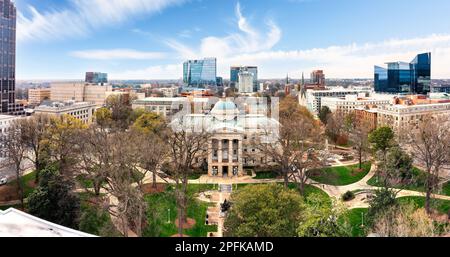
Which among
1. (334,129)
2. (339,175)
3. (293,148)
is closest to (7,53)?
(293,148)

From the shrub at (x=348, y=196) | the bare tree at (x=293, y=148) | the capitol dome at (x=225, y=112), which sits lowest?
the shrub at (x=348, y=196)

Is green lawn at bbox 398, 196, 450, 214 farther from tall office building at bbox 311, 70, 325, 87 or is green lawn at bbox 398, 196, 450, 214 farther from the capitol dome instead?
tall office building at bbox 311, 70, 325, 87

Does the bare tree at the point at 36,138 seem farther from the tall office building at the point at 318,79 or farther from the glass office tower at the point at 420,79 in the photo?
the tall office building at the point at 318,79

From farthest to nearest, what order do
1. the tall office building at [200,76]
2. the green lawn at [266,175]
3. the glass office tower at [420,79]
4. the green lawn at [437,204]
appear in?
the glass office tower at [420,79] < the tall office building at [200,76] < the green lawn at [266,175] < the green lawn at [437,204]

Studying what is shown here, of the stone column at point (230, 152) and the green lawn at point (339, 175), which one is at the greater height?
the stone column at point (230, 152)

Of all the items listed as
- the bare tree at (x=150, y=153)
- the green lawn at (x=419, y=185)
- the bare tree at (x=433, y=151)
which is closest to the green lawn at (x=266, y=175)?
the green lawn at (x=419, y=185)

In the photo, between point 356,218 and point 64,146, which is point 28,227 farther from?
point 64,146
